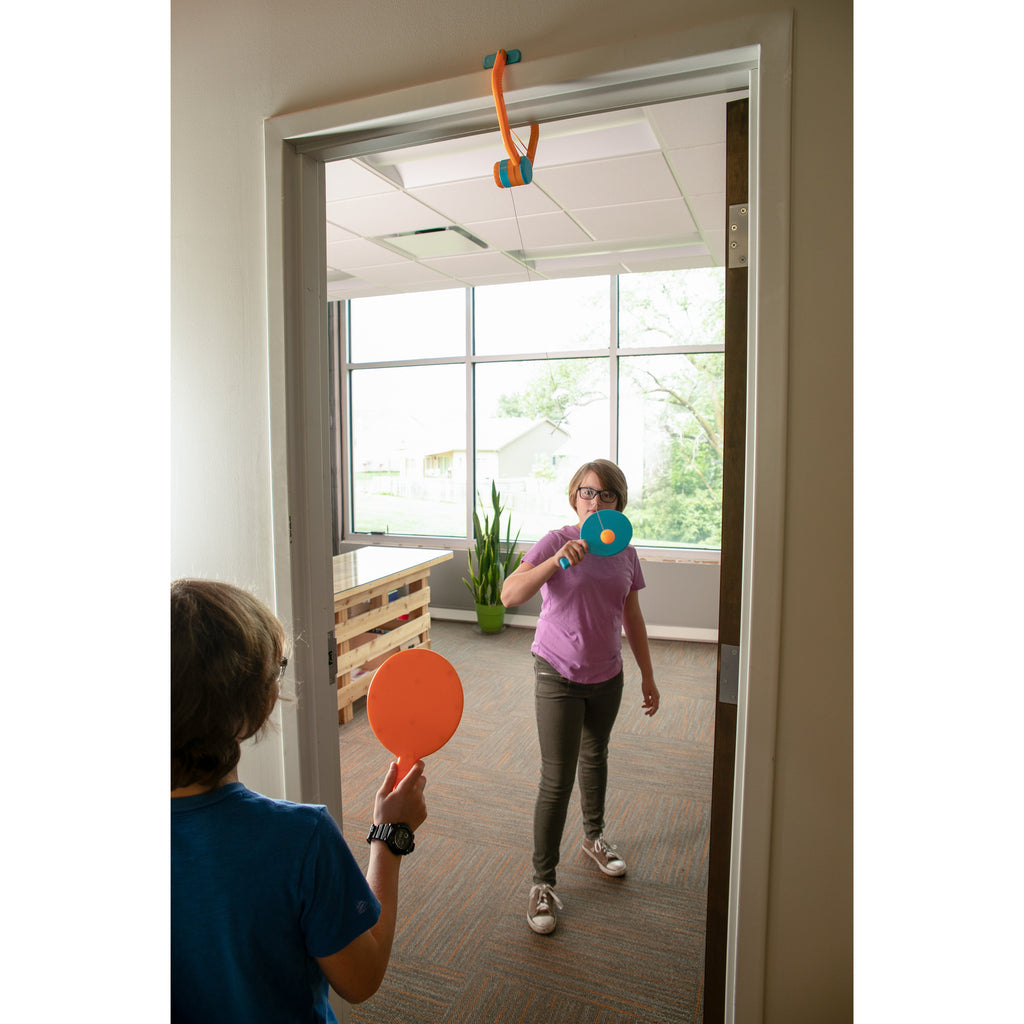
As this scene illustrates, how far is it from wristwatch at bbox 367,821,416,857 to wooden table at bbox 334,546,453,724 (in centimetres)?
253

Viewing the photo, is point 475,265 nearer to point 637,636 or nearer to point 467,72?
point 637,636

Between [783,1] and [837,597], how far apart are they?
1.00 meters

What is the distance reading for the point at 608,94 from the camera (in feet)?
4.05

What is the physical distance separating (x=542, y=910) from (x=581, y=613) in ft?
3.37

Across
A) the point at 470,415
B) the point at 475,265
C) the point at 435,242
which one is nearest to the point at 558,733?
the point at 435,242

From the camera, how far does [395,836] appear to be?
100cm

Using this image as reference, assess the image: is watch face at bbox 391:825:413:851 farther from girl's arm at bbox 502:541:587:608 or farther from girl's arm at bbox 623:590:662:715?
girl's arm at bbox 623:590:662:715

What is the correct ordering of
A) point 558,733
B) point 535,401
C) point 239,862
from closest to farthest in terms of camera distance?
point 239,862 → point 558,733 → point 535,401

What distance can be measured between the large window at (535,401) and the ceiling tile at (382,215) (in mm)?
2243

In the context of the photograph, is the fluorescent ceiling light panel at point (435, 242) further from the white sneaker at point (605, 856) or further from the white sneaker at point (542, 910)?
the white sneaker at point (542, 910)

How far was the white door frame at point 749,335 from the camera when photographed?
1126 mm

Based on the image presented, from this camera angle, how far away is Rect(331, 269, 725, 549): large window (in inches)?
220
